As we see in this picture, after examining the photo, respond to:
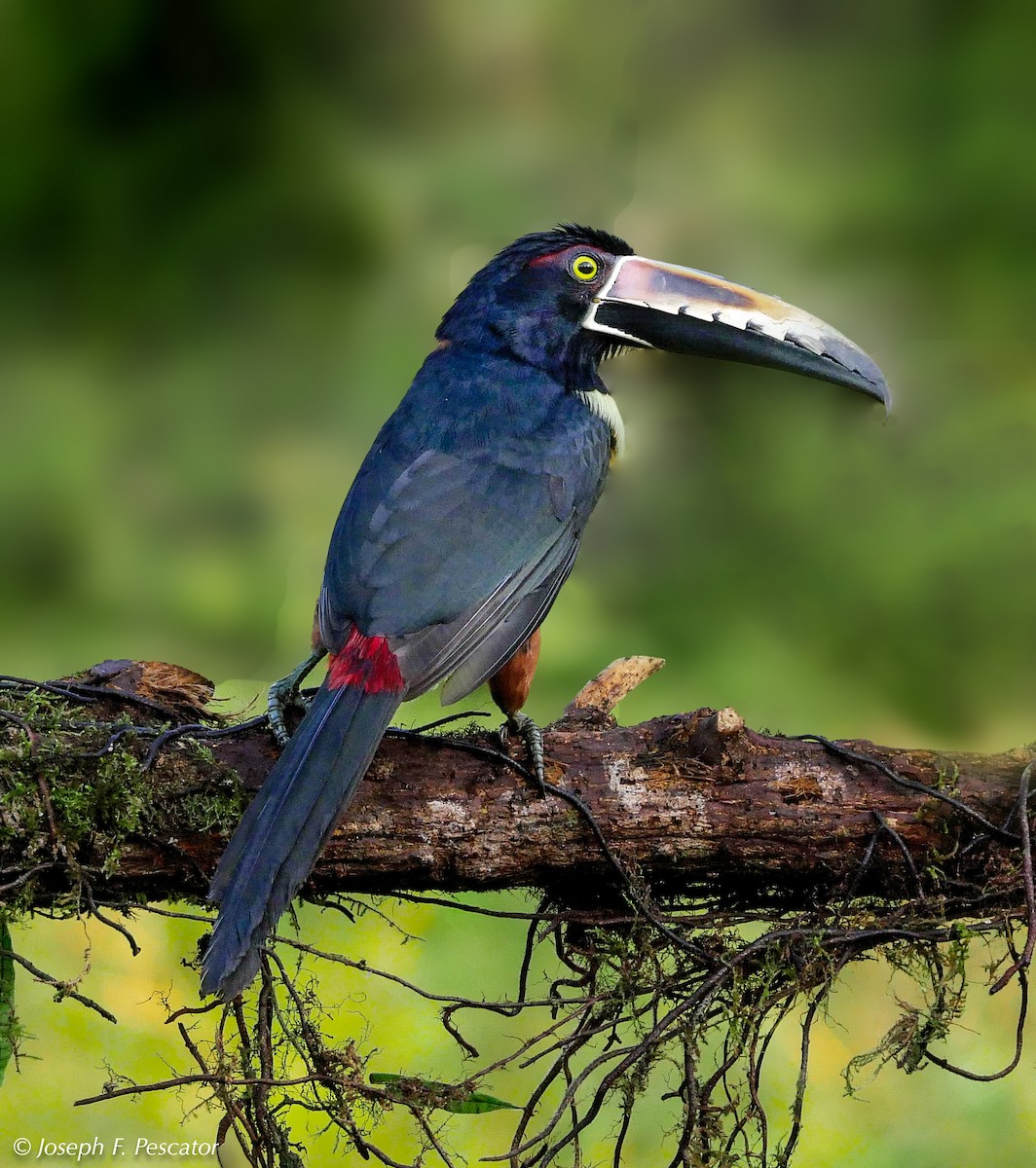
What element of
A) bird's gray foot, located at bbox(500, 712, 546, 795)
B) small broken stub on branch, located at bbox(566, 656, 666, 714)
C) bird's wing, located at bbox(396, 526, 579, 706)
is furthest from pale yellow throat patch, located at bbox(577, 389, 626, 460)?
bird's gray foot, located at bbox(500, 712, 546, 795)

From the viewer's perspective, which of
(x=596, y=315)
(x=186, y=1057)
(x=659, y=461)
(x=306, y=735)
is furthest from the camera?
(x=659, y=461)

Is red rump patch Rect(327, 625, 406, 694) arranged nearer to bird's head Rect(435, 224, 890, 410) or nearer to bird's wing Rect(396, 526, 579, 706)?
bird's wing Rect(396, 526, 579, 706)

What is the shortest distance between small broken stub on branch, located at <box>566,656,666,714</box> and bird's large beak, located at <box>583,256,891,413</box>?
72 centimetres

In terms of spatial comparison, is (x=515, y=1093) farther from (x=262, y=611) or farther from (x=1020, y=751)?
(x=262, y=611)

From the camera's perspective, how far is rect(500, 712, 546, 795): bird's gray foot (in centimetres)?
219

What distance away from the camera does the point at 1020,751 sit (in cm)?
226

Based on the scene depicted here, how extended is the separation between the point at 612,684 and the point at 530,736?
365 millimetres

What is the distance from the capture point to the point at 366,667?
7.22 ft

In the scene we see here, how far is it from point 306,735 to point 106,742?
0.32 m

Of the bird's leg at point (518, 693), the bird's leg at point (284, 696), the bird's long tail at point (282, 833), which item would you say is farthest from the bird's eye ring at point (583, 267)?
the bird's long tail at point (282, 833)

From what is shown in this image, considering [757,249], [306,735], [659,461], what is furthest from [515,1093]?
[757,249]

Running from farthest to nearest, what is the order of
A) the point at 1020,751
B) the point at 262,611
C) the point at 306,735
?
the point at 262,611
the point at 1020,751
the point at 306,735

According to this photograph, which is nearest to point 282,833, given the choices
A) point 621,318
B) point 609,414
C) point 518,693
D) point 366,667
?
point 366,667

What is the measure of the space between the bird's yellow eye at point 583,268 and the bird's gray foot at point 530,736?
1050 mm
